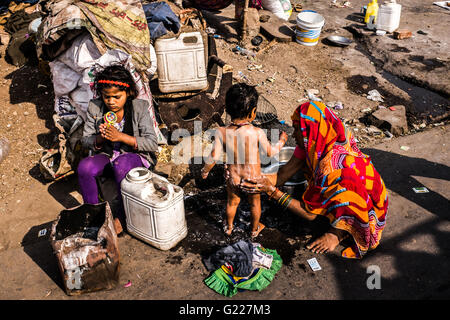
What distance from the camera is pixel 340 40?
292 inches

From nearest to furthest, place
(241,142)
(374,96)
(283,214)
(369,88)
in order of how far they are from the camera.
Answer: (241,142)
(283,214)
(374,96)
(369,88)

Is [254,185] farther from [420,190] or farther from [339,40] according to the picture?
[339,40]

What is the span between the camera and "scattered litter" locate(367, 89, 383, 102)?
5.74 metres

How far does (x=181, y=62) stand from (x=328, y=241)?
2.46 metres

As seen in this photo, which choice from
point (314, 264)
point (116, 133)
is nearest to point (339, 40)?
point (314, 264)

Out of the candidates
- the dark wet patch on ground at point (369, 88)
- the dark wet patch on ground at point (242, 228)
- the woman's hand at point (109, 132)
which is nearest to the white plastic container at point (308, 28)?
the dark wet patch on ground at point (369, 88)

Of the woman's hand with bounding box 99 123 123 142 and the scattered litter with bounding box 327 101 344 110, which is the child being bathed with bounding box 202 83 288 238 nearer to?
the woman's hand with bounding box 99 123 123 142

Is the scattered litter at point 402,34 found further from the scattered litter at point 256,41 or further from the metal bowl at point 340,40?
the scattered litter at point 256,41

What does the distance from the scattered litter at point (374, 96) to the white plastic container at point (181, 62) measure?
287cm

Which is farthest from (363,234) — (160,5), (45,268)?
(160,5)

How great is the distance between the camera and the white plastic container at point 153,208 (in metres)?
2.80

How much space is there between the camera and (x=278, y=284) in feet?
9.25

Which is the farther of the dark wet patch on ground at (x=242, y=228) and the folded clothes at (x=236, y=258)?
the dark wet patch on ground at (x=242, y=228)
